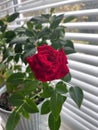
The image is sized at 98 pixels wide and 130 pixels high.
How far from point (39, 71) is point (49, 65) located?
0.11 ft

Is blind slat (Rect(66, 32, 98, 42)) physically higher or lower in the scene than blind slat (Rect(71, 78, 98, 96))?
higher

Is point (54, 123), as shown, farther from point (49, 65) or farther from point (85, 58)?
point (85, 58)

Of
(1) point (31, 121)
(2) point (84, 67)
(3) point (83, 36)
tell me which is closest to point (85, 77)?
(2) point (84, 67)

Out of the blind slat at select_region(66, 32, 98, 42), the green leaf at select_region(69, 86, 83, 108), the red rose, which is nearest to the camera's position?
the red rose

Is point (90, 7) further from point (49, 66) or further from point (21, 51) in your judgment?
point (49, 66)

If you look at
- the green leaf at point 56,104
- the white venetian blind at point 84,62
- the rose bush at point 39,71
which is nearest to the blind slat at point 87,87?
the white venetian blind at point 84,62

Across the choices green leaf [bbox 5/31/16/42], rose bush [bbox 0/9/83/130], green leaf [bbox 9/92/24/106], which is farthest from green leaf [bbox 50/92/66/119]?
green leaf [bbox 5/31/16/42]

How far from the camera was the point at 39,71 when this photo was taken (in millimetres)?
643

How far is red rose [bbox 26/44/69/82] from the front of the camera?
2.06 feet

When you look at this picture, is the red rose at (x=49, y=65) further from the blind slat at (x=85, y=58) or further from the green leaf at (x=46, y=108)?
the blind slat at (x=85, y=58)

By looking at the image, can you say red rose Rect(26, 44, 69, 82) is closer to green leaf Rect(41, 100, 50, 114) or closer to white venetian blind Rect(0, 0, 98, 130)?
green leaf Rect(41, 100, 50, 114)

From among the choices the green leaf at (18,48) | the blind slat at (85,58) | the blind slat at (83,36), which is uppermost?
the blind slat at (83,36)

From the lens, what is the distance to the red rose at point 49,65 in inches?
24.7

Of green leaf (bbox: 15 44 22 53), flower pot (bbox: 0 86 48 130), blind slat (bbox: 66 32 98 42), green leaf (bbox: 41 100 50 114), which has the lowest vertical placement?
flower pot (bbox: 0 86 48 130)
